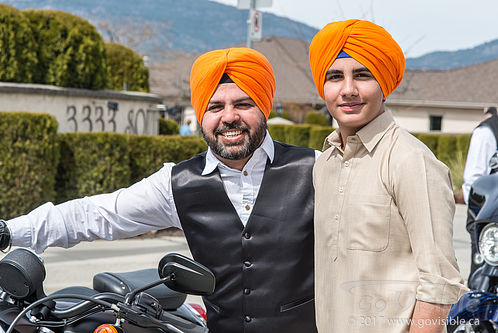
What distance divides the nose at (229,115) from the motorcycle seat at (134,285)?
70 cm

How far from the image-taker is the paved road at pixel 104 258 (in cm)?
650

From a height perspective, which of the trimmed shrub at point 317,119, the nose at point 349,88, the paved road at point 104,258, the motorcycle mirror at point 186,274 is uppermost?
the nose at point 349,88

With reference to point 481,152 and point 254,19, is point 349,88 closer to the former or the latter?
point 481,152

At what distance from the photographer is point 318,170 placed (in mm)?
2486

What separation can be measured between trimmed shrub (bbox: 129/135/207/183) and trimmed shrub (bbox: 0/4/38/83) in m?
1.91

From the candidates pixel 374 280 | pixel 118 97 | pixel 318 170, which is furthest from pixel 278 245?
pixel 118 97

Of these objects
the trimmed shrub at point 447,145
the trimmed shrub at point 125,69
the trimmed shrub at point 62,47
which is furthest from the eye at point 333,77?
the trimmed shrub at point 447,145

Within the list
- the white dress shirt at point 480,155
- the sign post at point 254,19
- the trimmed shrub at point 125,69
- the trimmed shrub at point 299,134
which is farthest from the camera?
the trimmed shrub at point 299,134

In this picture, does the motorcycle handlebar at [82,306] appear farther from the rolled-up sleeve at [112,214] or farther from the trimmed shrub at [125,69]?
the trimmed shrub at [125,69]

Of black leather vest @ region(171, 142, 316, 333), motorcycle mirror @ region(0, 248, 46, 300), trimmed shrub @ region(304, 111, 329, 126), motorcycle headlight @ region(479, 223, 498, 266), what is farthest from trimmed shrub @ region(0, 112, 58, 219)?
trimmed shrub @ region(304, 111, 329, 126)

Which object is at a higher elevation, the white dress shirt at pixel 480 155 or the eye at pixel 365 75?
the eye at pixel 365 75

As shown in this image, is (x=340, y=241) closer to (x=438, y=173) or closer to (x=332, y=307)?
(x=332, y=307)

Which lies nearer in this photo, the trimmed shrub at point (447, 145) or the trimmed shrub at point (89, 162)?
the trimmed shrub at point (89, 162)

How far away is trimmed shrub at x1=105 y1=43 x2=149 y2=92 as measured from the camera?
14227 mm
